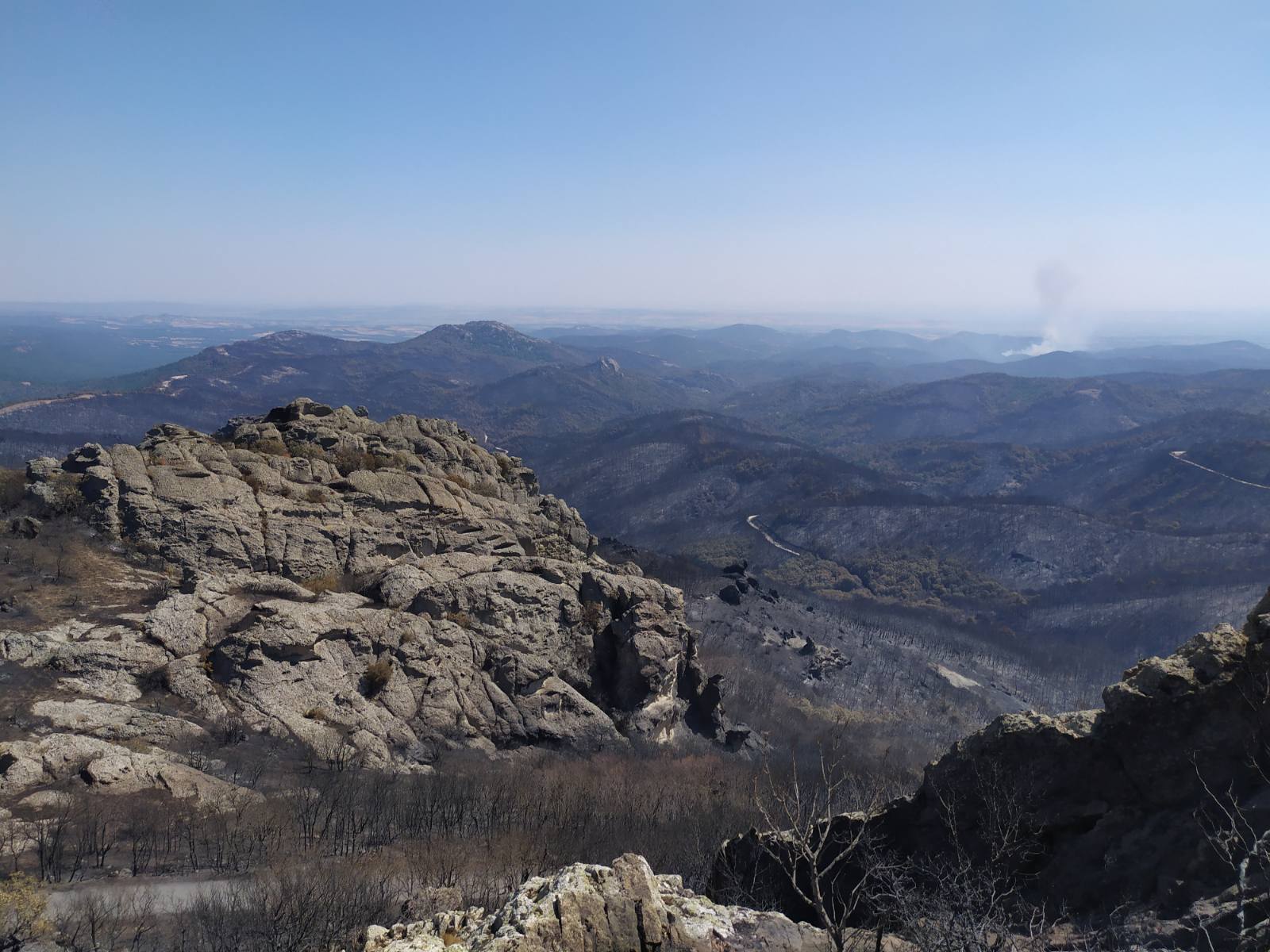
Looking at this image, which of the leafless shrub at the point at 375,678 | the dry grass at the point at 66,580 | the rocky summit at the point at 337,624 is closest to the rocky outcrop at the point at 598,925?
the rocky summit at the point at 337,624

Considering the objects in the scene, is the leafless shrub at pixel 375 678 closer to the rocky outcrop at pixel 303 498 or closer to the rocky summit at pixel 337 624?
the rocky summit at pixel 337 624

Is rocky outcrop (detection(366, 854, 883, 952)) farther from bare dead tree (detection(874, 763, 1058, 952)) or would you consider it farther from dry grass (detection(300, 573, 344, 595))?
dry grass (detection(300, 573, 344, 595))

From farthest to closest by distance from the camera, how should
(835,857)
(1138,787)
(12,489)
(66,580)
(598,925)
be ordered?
(12,489) < (66,580) < (835,857) < (1138,787) < (598,925)

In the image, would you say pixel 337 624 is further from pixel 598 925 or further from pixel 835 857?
pixel 835 857

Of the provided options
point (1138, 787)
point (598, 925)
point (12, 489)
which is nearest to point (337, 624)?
point (12, 489)

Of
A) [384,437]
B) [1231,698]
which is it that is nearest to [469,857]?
[1231,698]

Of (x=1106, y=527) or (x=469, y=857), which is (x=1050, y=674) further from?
(x=469, y=857)
